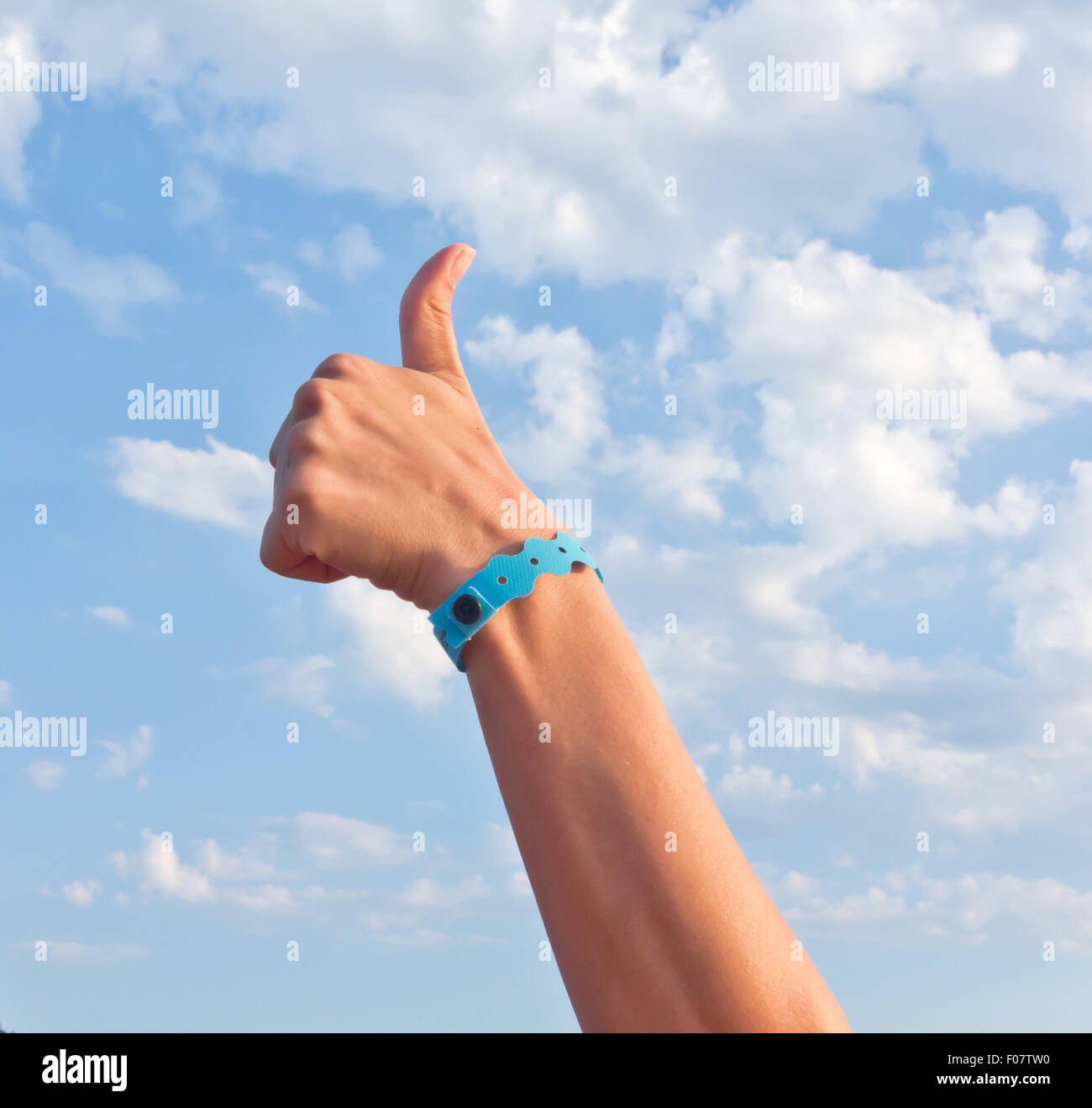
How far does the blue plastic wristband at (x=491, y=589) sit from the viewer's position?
1781 mm

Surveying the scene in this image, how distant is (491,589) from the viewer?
70.6 inches

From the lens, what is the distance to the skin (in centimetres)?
150

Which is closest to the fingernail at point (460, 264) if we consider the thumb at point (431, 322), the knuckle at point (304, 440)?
the thumb at point (431, 322)

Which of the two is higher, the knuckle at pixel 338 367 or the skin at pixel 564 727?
the knuckle at pixel 338 367

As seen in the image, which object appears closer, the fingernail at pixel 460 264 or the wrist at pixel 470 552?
the wrist at pixel 470 552

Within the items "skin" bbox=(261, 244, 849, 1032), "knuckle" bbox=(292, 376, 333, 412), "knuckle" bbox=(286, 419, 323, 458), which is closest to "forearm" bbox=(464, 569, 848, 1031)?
"skin" bbox=(261, 244, 849, 1032)

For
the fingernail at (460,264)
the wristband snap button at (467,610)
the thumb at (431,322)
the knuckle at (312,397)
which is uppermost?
the fingernail at (460,264)

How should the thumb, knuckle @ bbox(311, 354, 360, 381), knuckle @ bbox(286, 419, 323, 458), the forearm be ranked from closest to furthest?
the forearm → knuckle @ bbox(286, 419, 323, 458) → knuckle @ bbox(311, 354, 360, 381) → the thumb

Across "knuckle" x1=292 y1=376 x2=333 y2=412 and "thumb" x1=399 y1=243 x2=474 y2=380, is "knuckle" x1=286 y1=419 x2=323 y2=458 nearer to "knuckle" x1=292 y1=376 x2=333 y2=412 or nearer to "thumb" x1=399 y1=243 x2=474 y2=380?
"knuckle" x1=292 y1=376 x2=333 y2=412

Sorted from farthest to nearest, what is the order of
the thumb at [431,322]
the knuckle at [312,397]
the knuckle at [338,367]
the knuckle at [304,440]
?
the thumb at [431,322], the knuckle at [338,367], the knuckle at [312,397], the knuckle at [304,440]

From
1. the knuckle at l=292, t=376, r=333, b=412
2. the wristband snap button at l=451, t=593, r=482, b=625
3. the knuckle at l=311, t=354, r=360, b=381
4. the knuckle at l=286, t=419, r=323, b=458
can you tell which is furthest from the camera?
the knuckle at l=311, t=354, r=360, b=381

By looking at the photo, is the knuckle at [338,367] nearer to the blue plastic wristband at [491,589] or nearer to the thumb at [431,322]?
the thumb at [431,322]

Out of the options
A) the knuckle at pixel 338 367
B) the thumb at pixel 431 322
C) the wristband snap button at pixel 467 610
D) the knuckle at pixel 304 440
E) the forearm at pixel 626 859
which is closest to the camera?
the forearm at pixel 626 859
